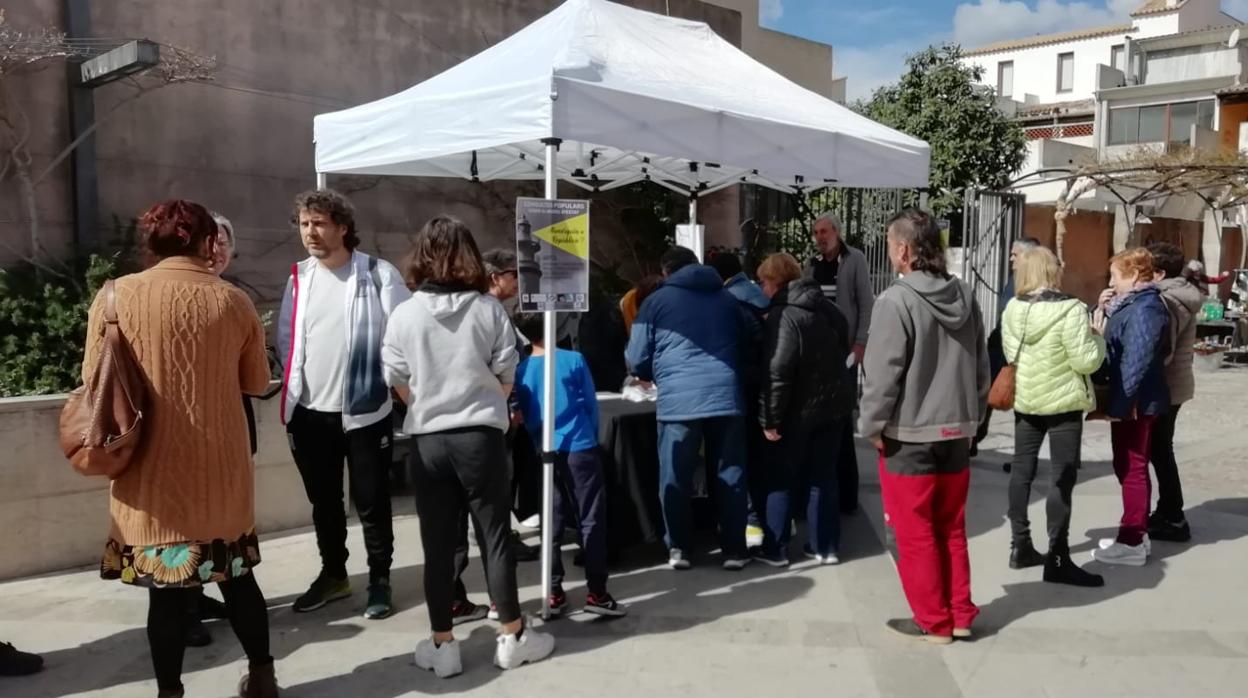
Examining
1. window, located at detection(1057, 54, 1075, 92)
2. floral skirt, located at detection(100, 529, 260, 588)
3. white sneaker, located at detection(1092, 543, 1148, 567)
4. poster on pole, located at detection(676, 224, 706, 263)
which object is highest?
window, located at detection(1057, 54, 1075, 92)

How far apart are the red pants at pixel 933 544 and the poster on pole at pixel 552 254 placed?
150 centimetres

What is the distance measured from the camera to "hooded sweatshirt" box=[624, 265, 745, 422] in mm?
4609

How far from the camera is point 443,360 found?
3.51 m

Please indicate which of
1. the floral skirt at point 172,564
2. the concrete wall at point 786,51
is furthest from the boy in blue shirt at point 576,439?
the concrete wall at point 786,51

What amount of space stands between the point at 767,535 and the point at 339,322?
7.88 feet

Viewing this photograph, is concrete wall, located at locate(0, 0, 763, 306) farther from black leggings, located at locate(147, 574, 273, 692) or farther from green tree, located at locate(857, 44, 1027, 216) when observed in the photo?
green tree, located at locate(857, 44, 1027, 216)

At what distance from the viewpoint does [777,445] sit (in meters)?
4.90

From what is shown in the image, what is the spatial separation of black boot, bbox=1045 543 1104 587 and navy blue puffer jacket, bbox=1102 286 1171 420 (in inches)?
29.2

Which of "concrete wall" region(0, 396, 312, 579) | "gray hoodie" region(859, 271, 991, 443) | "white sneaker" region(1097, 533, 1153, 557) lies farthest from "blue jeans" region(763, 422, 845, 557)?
"concrete wall" region(0, 396, 312, 579)

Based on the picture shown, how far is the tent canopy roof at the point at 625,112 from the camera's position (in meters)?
4.01

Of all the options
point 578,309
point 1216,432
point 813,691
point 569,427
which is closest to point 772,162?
point 578,309

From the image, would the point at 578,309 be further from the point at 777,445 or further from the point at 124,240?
the point at 124,240

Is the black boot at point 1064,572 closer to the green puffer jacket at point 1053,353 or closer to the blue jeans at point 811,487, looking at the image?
the green puffer jacket at point 1053,353

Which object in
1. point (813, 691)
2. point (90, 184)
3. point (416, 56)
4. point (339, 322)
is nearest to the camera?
point (813, 691)
